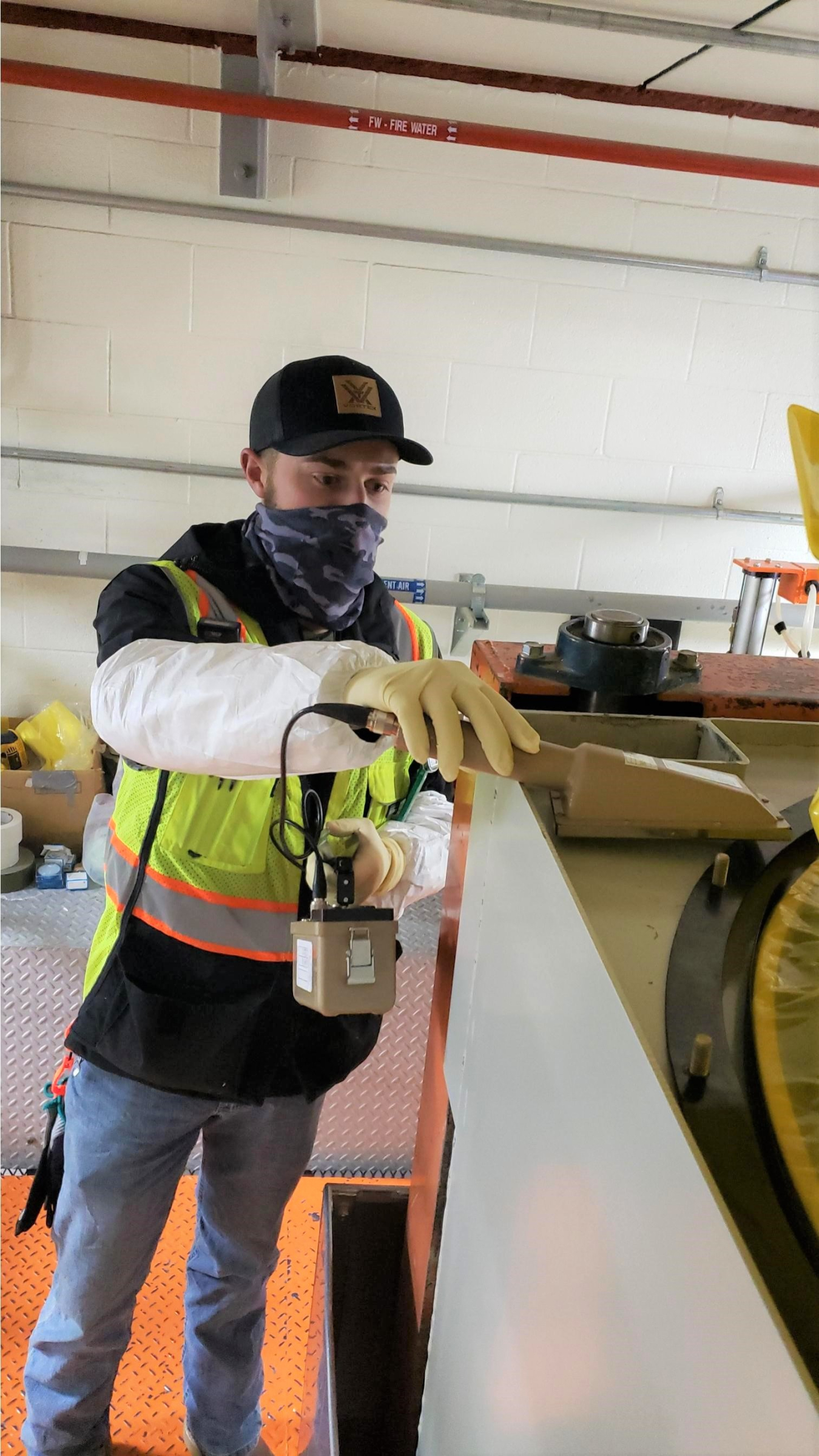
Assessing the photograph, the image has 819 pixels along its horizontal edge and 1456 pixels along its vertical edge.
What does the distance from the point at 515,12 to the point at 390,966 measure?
1864 mm

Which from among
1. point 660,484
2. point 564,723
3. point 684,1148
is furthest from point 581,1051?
point 660,484

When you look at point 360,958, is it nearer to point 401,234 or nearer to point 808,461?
point 808,461

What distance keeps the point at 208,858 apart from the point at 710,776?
77cm

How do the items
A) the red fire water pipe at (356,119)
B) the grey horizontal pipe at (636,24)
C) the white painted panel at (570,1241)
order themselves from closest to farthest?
the white painted panel at (570,1241), the grey horizontal pipe at (636,24), the red fire water pipe at (356,119)

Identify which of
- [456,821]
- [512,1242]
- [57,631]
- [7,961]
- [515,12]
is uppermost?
[515,12]

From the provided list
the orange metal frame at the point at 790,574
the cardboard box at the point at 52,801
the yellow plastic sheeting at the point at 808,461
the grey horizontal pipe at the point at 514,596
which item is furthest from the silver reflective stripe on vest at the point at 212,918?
the orange metal frame at the point at 790,574

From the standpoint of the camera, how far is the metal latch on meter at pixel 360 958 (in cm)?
104

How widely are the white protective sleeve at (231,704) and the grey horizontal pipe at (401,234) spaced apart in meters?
1.62

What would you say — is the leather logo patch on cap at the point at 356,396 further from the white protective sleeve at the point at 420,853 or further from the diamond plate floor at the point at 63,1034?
the diamond plate floor at the point at 63,1034

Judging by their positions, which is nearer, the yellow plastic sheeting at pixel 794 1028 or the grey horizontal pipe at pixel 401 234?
the yellow plastic sheeting at pixel 794 1028

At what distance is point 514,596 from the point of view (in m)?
2.58

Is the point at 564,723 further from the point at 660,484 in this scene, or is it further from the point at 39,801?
the point at 660,484

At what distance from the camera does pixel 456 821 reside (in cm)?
106

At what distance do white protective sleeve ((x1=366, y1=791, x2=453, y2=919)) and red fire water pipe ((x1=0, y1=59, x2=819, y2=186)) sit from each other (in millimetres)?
1522
